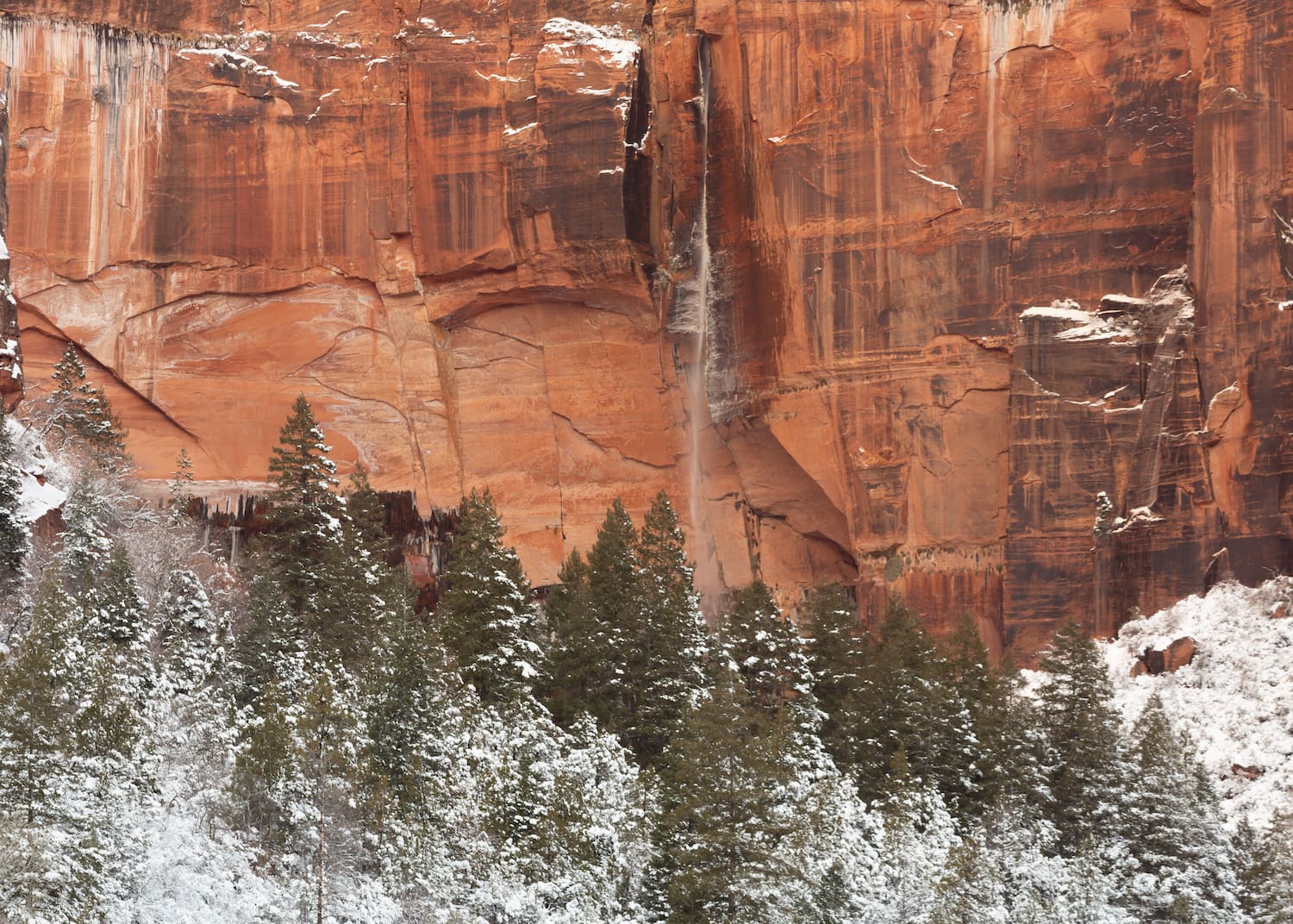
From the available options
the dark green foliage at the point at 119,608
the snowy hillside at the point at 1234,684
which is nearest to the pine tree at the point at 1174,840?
the snowy hillside at the point at 1234,684

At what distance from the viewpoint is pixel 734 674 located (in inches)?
1543

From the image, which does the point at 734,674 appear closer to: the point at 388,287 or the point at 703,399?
the point at 703,399

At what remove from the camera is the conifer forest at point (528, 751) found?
32656mm

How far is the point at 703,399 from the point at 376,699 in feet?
81.3

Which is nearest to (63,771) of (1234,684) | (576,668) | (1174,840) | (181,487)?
(576,668)

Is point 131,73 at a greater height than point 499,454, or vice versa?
point 131,73

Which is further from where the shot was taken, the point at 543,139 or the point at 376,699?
the point at 543,139

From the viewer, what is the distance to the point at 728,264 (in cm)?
5991

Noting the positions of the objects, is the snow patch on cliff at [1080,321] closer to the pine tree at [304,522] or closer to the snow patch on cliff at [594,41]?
the snow patch on cliff at [594,41]

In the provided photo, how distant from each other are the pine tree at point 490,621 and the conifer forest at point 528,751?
0.28 ft

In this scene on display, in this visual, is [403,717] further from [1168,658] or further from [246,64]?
[246,64]

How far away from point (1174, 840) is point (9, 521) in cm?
2265

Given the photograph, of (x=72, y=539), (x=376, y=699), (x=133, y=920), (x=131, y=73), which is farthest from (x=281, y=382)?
(x=133, y=920)

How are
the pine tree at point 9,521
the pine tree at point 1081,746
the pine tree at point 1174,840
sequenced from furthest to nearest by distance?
the pine tree at point 1081,746, the pine tree at point 9,521, the pine tree at point 1174,840
